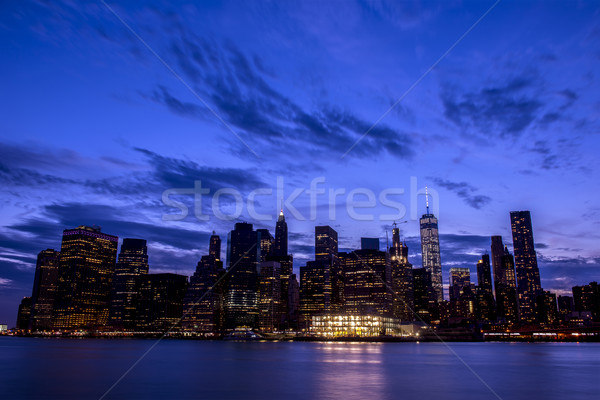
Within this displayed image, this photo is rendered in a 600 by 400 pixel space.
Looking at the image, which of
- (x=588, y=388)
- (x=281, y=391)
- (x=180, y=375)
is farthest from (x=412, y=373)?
(x=180, y=375)

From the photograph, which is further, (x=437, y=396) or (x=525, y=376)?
(x=525, y=376)

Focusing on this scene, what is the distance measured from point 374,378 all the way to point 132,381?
27.9m

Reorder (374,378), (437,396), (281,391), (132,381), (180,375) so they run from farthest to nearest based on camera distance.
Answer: (180,375)
(374,378)
(132,381)
(281,391)
(437,396)

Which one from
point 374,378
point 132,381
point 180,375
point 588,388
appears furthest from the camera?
point 180,375

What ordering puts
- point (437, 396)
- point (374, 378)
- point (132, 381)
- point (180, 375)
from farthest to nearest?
point (180, 375) → point (374, 378) → point (132, 381) → point (437, 396)

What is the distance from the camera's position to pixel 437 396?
40.2 meters

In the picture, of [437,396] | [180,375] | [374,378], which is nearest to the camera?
[437,396]

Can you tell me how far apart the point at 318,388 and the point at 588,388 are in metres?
28.1

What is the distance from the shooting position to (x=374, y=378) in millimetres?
54625

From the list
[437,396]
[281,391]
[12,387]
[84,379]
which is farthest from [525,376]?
[12,387]

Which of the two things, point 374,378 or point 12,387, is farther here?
point 374,378

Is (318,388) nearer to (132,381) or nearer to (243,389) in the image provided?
(243,389)

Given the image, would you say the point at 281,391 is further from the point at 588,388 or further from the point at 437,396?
the point at 588,388

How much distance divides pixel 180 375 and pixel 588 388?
153ft
